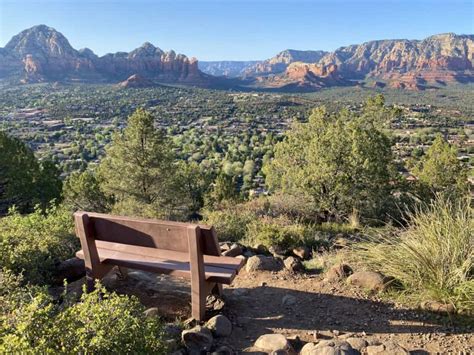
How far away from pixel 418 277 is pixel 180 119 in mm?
94864

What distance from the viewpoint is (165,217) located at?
30.2ft

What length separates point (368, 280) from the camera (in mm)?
3381

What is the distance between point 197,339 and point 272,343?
501 mm

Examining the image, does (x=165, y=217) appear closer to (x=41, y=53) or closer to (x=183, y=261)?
(x=183, y=261)

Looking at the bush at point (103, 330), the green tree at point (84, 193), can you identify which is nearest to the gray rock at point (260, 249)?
the bush at point (103, 330)

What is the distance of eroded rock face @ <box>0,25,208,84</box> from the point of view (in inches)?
6127

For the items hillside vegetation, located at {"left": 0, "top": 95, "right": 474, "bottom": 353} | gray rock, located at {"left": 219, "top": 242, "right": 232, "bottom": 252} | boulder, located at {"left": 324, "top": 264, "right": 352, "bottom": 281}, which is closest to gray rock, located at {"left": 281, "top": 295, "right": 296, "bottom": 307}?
boulder, located at {"left": 324, "top": 264, "right": 352, "bottom": 281}

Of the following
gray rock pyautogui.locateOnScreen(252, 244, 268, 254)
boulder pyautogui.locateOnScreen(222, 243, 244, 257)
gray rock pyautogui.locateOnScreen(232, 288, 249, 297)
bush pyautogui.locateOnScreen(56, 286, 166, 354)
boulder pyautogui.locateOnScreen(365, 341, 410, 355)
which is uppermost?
bush pyautogui.locateOnScreen(56, 286, 166, 354)

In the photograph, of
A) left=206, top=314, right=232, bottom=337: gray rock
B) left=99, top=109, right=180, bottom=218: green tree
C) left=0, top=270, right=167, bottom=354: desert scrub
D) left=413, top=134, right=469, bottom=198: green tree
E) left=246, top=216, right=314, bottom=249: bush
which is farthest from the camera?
left=413, top=134, right=469, bottom=198: green tree

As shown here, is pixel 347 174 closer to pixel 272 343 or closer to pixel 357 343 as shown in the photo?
pixel 357 343

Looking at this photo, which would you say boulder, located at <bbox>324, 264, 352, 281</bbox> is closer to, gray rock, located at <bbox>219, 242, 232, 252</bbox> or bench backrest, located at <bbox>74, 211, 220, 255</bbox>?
gray rock, located at <bbox>219, 242, 232, 252</bbox>

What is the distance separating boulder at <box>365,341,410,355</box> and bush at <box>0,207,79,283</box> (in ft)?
8.75

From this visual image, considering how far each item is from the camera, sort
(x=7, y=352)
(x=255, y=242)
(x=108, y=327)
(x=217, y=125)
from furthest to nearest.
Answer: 1. (x=217, y=125)
2. (x=255, y=242)
3. (x=108, y=327)
4. (x=7, y=352)

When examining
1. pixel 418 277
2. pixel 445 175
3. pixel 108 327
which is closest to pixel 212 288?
pixel 108 327
